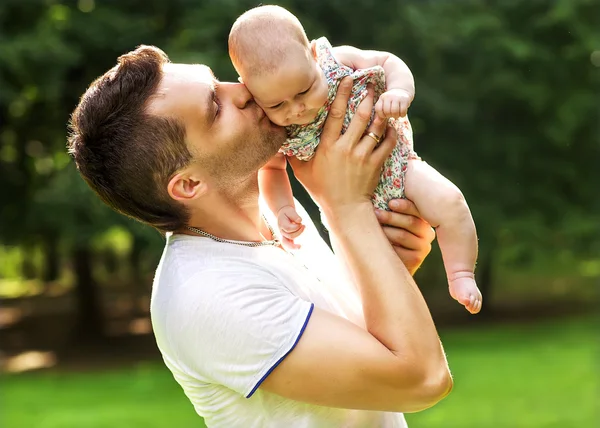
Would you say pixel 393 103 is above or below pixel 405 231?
above

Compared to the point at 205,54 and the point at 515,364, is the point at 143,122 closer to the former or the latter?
the point at 205,54

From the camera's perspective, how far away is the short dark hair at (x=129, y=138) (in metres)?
2.20

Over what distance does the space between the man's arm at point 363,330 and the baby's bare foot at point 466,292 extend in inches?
14.8

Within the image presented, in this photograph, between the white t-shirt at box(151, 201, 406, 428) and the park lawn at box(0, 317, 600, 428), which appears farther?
the park lawn at box(0, 317, 600, 428)

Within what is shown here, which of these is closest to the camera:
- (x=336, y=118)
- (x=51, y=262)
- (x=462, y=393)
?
(x=336, y=118)

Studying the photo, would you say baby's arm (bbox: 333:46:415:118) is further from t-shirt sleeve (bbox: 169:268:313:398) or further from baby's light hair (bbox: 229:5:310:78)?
t-shirt sleeve (bbox: 169:268:313:398)

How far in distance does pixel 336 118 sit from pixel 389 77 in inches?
9.7

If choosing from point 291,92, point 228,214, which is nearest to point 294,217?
point 228,214

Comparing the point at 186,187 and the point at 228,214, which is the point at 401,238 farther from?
the point at 186,187

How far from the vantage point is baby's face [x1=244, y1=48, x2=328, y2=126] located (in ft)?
7.99

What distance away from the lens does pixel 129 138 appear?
2203 millimetres

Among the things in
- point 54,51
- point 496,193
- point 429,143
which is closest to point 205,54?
point 54,51

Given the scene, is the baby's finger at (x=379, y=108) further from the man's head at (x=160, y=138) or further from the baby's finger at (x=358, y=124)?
the man's head at (x=160, y=138)

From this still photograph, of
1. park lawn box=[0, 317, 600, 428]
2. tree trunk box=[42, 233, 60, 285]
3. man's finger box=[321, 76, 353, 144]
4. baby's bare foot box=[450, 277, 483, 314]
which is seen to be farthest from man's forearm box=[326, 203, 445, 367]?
tree trunk box=[42, 233, 60, 285]
